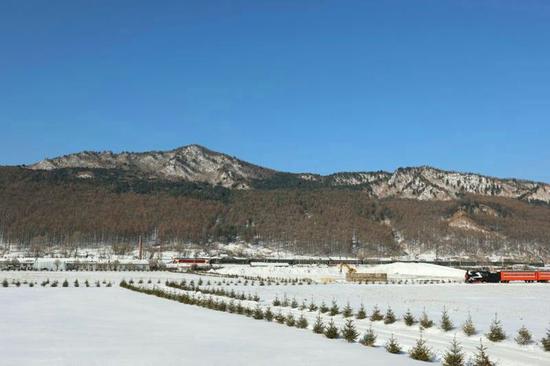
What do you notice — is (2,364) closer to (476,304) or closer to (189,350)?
(189,350)

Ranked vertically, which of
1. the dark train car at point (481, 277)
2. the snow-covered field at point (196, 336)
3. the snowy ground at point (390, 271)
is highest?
the snow-covered field at point (196, 336)

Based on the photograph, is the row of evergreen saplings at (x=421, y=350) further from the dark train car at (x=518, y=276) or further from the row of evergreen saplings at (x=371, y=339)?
the dark train car at (x=518, y=276)

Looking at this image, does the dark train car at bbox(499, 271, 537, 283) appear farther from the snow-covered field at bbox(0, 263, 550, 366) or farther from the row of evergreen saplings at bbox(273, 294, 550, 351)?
the row of evergreen saplings at bbox(273, 294, 550, 351)

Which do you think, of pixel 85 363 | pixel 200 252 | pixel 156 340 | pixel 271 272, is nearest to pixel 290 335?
pixel 156 340

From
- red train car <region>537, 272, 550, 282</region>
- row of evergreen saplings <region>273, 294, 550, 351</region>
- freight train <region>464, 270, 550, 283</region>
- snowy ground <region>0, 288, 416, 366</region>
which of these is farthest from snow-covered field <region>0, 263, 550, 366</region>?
red train car <region>537, 272, 550, 282</region>

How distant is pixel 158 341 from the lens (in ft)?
44.4

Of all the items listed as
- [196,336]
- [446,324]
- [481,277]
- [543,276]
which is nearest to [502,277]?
[481,277]

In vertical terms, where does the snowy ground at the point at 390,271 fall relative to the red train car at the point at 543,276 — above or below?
below

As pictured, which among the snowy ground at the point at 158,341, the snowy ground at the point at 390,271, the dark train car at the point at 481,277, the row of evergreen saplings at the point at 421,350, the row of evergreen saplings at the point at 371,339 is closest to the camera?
the snowy ground at the point at 158,341

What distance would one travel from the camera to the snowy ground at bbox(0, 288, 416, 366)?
11.0 metres

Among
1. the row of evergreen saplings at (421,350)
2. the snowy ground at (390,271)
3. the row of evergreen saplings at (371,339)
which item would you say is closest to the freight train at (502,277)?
the snowy ground at (390,271)

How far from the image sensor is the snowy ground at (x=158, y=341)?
11.0m

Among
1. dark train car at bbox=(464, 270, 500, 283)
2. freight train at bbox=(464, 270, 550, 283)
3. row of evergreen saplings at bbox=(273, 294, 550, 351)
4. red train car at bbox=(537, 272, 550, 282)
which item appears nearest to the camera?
row of evergreen saplings at bbox=(273, 294, 550, 351)

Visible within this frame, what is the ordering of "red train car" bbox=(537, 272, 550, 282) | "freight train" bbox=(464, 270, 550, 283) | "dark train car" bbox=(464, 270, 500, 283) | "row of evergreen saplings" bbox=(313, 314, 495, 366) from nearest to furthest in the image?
"row of evergreen saplings" bbox=(313, 314, 495, 366), "dark train car" bbox=(464, 270, 500, 283), "freight train" bbox=(464, 270, 550, 283), "red train car" bbox=(537, 272, 550, 282)
